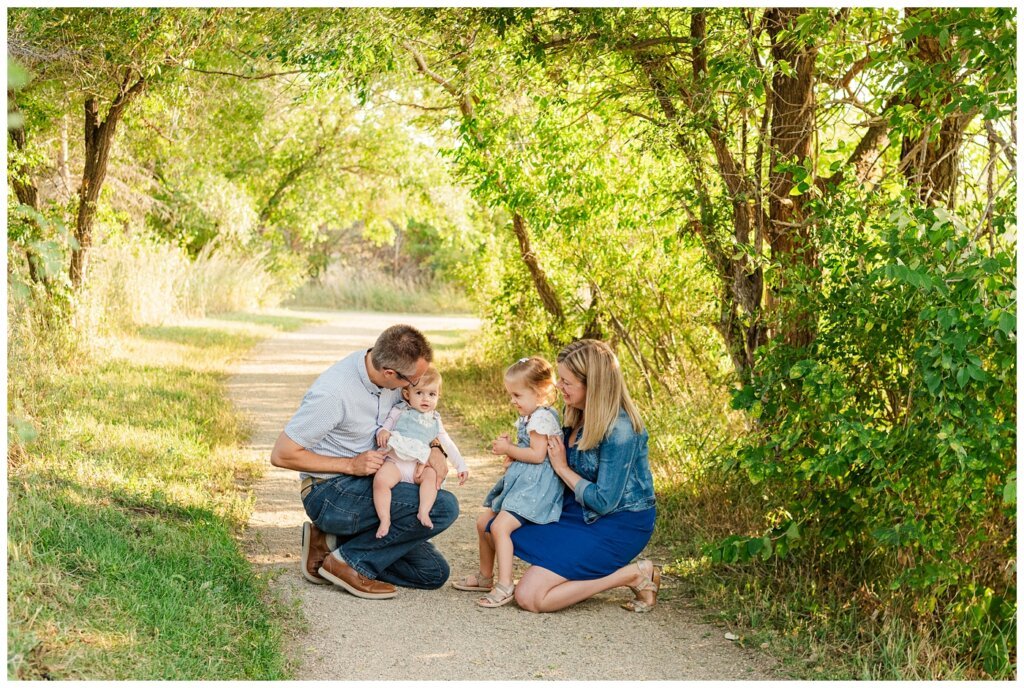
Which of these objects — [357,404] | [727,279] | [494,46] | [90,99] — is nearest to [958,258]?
[727,279]

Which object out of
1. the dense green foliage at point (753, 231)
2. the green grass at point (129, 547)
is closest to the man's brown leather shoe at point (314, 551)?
the green grass at point (129, 547)

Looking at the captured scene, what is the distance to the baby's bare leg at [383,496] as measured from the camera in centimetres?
536

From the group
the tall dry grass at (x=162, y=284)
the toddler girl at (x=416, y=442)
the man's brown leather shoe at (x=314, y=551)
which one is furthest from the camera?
the tall dry grass at (x=162, y=284)

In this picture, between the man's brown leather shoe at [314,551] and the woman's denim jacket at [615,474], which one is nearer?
the woman's denim jacket at [615,474]

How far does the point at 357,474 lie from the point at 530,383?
1.07 meters

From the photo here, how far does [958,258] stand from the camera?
14.2 ft

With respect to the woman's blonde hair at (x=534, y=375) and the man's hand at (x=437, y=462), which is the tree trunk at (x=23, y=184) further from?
the woman's blonde hair at (x=534, y=375)

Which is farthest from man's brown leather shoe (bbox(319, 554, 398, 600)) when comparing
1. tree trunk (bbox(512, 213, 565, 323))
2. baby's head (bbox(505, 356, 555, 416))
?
tree trunk (bbox(512, 213, 565, 323))

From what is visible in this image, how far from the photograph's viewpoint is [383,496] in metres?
5.38

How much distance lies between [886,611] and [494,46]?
4584mm

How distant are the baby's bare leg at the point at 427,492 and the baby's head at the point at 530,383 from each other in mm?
618

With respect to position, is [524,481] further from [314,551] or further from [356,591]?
[314,551]

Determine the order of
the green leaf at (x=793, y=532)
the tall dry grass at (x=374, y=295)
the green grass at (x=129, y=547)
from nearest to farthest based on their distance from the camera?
the green grass at (x=129, y=547)
the green leaf at (x=793, y=532)
the tall dry grass at (x=374, y=295)

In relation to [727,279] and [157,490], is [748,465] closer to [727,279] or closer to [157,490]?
[727,279]
